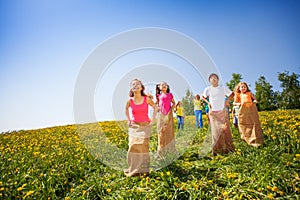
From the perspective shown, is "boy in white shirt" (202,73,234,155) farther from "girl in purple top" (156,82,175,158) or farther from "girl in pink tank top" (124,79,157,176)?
"girl in pink tank top" (124,79,157,176)

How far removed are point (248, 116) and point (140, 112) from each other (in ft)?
10.7

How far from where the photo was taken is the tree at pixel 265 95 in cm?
4516

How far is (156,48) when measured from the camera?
579 cm

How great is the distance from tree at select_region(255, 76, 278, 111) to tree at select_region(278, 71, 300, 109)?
1.45 meters

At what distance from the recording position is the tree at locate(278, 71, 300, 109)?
44.3 meters

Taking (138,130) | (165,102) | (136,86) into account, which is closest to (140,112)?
(138,130)

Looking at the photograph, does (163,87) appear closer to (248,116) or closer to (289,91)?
(248,116)

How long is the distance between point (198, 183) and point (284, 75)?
5192cm

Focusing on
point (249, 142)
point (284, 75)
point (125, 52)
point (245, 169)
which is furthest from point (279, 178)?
point (284, 75)

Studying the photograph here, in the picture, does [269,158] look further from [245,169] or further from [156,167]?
[156,167]

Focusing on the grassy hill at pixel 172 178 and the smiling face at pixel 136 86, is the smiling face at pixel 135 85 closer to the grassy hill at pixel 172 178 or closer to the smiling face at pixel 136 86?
the smiling face at pixel 136 86

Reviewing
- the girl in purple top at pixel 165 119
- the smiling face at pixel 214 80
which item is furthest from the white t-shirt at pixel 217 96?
the girl in purple top at pixel 165 119

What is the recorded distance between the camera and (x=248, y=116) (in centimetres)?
668

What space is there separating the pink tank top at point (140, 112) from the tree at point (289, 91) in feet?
150
